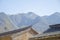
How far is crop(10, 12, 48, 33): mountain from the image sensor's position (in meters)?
8.63

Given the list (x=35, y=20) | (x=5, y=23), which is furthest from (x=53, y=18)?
(x=5, y=23)

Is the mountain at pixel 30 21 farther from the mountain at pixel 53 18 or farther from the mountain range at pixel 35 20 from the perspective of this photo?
the mountain at pixel 53 18

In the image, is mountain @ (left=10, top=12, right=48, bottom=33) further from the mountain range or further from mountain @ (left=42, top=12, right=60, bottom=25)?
mountain @ (left=42, top=12, right=60, bottom=25)

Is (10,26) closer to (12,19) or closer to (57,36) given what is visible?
(12,19)

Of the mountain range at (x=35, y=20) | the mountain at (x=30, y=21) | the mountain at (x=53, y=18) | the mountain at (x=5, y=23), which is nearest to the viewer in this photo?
the mountain at (x=53, y=18)

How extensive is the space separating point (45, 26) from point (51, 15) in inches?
25.9

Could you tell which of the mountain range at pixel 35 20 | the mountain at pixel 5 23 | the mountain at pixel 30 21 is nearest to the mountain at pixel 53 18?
the mountain range at pixel 35 20

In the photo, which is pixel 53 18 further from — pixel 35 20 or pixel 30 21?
pixel 30 21

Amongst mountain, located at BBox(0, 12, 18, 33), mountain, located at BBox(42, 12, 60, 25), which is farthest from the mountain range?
mountain, located at BBox(0, 12, 18, 33)

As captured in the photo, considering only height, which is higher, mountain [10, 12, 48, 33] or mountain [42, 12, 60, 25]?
mountain [42, 12, 60, 25]

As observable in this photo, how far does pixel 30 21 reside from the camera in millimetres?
9227

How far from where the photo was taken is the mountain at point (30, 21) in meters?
8.63

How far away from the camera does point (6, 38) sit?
7586 mm

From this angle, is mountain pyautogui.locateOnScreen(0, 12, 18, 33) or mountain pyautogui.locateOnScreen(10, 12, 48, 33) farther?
mountain pyautogui.locateOnScreen(0, 12, 18, 33)
